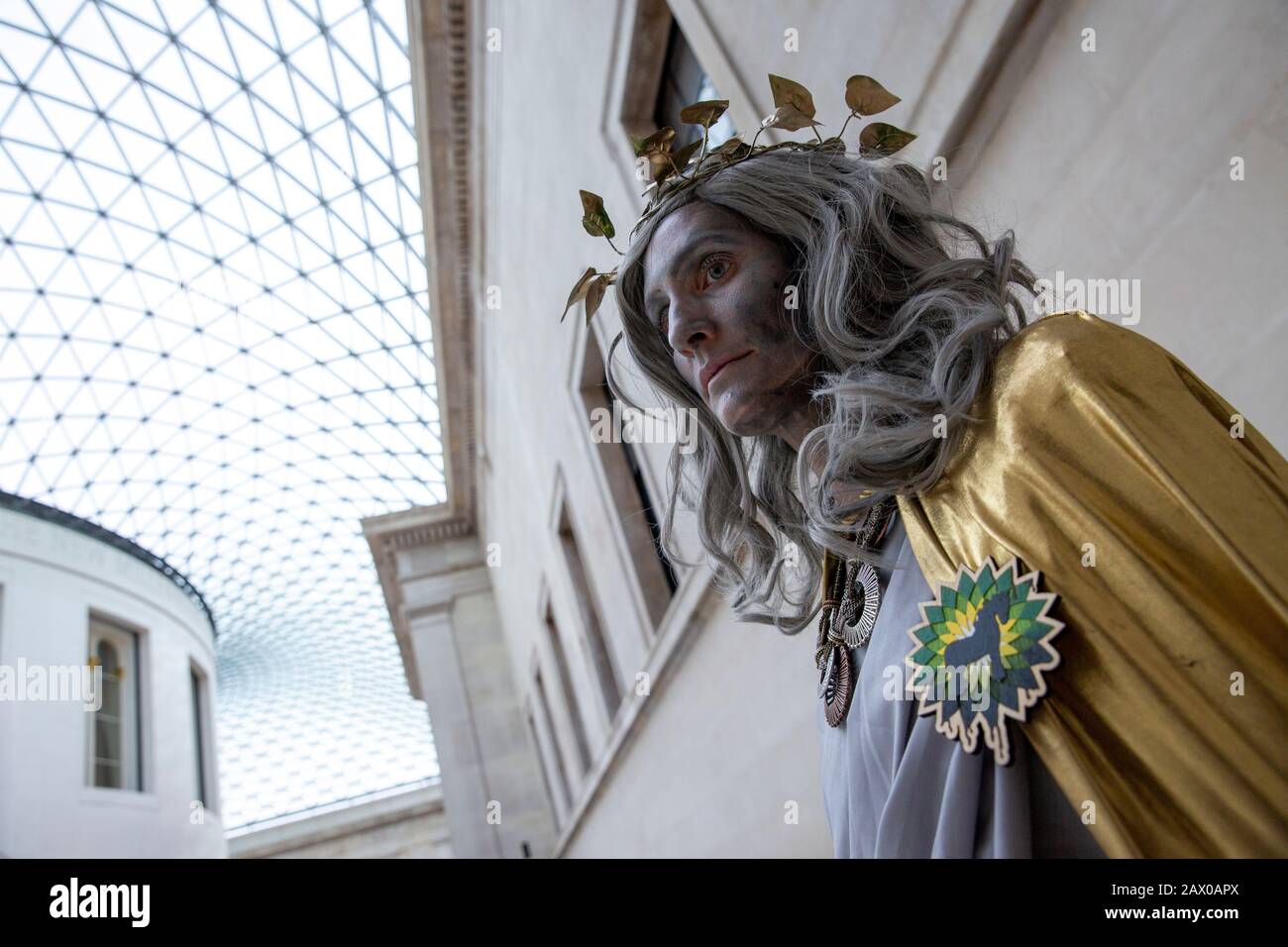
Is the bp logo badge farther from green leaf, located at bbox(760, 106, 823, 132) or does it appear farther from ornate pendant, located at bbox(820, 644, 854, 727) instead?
green leaf, located at bbox(760, 106, 823, 132)

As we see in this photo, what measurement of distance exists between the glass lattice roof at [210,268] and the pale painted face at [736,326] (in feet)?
69.7

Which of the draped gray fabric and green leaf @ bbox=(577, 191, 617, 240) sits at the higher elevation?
green leaf @ bbox=(577, 191, 617, 240)

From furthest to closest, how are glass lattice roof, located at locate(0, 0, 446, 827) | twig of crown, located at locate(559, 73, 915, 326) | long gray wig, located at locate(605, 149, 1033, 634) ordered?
glass lattice roof, located at locate(0, 0, 446, 827)
twig of crown, located at locate(559, 73, 915, 326)
long gray wig, located at locate(605, 149, 1033, 634)

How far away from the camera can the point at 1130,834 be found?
5.74 ft

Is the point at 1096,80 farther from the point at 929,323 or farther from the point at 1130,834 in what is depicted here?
the point at 1130,834

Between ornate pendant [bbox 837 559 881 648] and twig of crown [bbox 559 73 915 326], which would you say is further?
twig of crown [bbox 559 73 915 326]

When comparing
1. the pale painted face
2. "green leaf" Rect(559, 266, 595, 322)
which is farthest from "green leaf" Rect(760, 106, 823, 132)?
"green leaf" Rect(559, 266, 595, 322)

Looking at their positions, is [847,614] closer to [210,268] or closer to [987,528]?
[987,528]

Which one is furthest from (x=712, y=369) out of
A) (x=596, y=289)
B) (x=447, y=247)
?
(x=447, y=247)

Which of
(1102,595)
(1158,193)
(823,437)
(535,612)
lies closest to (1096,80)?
(1158,193)

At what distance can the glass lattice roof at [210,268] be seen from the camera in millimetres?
25297

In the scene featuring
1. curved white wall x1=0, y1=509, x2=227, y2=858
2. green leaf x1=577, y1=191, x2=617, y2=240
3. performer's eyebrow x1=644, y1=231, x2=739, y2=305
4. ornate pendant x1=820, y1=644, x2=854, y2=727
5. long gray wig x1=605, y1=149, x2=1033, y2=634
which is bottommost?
ornate pendant x1=820, y1=644, x2=854, y2=727

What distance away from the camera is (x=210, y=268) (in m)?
31.9

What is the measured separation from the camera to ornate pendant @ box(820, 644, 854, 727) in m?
2.69
